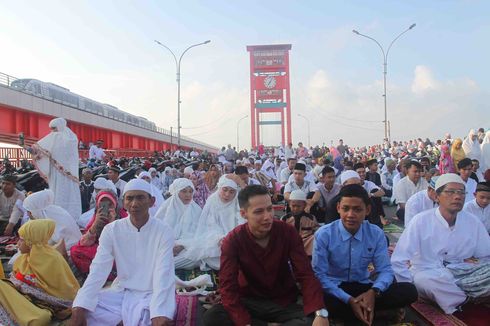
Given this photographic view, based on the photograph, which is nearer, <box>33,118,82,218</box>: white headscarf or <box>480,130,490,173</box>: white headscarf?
<box>33,118,82,218</box>: white headscarf

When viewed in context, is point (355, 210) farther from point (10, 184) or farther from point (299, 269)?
point (10, 184)

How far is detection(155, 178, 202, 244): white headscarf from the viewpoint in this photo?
17.3 feet

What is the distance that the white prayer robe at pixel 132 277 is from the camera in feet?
9.53

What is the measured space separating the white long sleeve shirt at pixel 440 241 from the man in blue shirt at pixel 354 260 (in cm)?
52

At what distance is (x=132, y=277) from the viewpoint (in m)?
3.17

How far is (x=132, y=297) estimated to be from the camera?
10.1 feet

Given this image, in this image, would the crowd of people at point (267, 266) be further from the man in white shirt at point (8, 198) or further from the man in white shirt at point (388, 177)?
the man in white shirt at point (388, 177)

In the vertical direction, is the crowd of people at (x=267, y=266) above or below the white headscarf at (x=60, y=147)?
below

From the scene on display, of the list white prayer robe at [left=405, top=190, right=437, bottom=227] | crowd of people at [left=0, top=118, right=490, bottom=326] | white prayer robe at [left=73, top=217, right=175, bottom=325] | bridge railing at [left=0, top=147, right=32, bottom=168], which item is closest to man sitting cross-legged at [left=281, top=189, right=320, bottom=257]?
crowd of people at [left=0, top=118, right=490, bottom=326]

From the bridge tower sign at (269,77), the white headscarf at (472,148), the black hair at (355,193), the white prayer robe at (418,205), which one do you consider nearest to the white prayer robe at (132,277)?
the black hair at (355,193)

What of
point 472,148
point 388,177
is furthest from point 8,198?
point 472,148

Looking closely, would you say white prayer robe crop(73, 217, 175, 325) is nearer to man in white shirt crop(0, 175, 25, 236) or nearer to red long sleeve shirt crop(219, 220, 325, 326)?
red long sleeve shirt crop(219, 220, 325, 326)

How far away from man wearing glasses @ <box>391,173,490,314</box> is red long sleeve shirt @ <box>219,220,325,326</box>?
1052 mm

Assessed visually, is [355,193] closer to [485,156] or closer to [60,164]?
[60,164]
